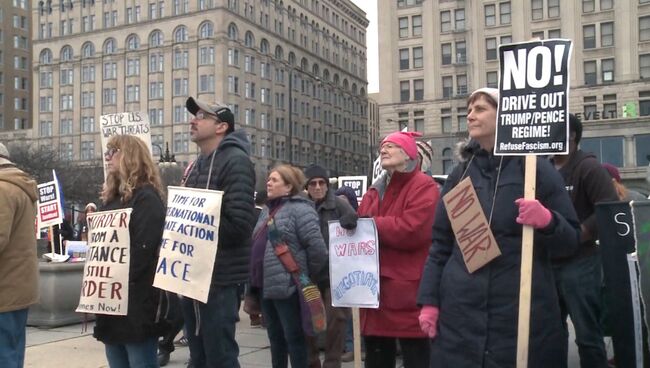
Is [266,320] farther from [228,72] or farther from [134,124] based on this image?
[228,72]

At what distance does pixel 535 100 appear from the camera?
3656 millimetres

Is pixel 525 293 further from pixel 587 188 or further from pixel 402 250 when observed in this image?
pixel 587 188

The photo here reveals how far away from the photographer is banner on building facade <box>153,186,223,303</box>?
431cm

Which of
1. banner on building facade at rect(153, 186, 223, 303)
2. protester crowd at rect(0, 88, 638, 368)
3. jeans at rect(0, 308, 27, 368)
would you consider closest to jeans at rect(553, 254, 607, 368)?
protester crowd at rect(0, 88, 638, 368)

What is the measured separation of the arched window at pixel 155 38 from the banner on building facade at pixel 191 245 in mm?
91563

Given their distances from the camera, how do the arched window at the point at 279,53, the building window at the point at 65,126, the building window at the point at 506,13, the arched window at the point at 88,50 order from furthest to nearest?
the arched window at the point at 279,53 < the arched window at the point at 88,50 < the building window at the point at 65,126 < the building window at the point at 506,13

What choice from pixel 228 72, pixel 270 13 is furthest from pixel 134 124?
pixel 270 13

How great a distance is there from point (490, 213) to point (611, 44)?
67254mm

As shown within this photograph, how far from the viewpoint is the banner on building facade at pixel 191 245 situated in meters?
4.31

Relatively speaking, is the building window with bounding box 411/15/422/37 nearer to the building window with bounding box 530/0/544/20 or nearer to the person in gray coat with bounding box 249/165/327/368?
the building window with bounding box 530/0/544/20

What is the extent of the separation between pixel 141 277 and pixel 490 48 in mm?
68940

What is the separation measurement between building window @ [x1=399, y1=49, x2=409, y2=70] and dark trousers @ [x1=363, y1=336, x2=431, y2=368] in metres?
70.4

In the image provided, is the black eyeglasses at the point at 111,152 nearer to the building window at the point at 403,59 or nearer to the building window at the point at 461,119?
the building window at the point at 461,119

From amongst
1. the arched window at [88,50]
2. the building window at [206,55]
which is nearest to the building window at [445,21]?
the building window at [206,55]
